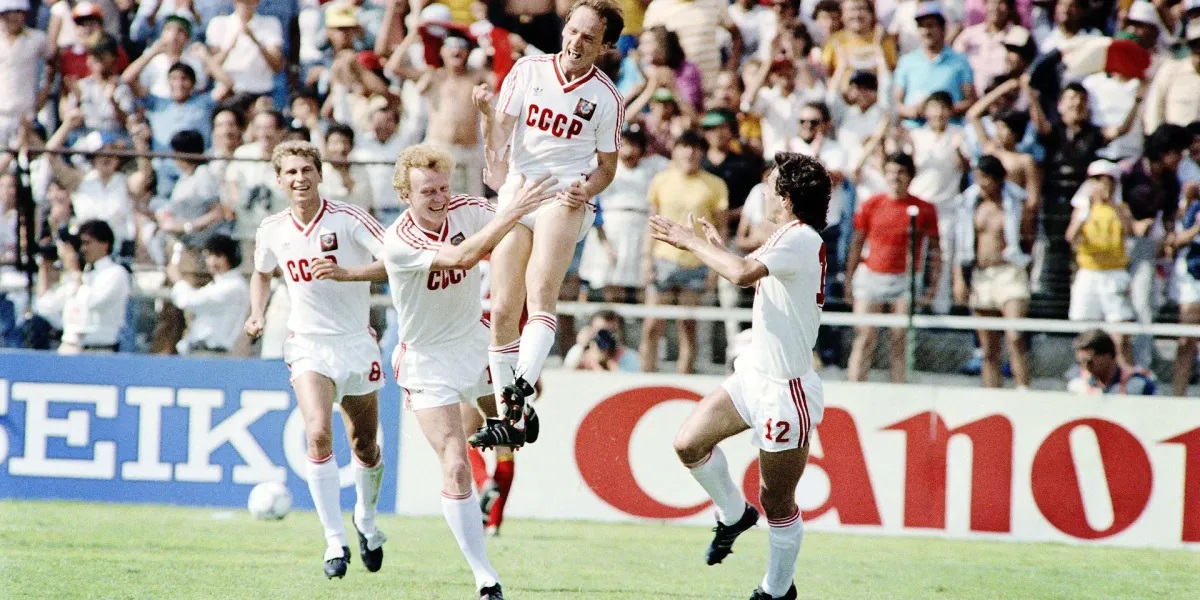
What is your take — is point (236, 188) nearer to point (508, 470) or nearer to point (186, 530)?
point (186, 530)

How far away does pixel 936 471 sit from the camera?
12.1 m

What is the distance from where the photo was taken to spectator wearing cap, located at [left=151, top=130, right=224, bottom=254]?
12.4 m

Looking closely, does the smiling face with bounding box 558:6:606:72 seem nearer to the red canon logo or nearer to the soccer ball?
the soccer ball

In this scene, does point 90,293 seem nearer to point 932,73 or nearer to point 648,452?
point 648,452

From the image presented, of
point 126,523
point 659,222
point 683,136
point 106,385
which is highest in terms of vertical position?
point 683,136

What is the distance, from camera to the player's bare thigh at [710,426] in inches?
310

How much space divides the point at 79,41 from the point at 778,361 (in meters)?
10.0

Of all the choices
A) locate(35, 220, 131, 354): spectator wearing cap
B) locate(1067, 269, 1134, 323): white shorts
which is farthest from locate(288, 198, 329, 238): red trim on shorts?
locate(1067, 269, 1134, 323): white shorts

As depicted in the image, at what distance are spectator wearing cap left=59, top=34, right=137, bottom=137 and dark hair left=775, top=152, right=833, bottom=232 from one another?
8954mm

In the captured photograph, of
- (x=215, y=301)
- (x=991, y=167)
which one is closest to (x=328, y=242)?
(x=215, y=301)

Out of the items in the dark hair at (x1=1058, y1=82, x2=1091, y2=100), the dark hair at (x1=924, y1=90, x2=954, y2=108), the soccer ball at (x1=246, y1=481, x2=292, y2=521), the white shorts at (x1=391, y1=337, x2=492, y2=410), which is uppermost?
the dark hair at (x1=1058, y1=82, x2=1091, y2=100)

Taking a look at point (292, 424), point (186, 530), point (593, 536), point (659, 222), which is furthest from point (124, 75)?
point (659, 222)

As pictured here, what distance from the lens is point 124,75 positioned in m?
15.0

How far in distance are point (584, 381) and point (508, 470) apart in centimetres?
221
